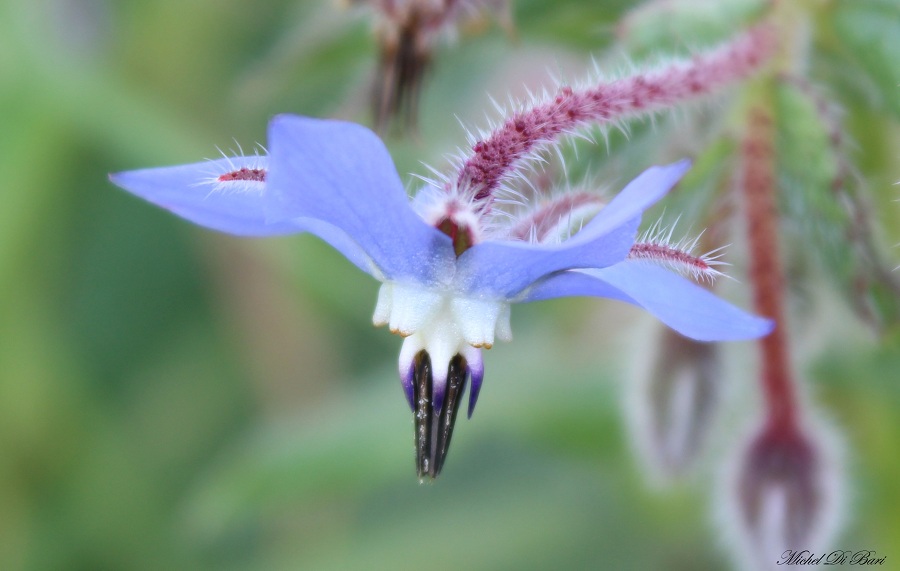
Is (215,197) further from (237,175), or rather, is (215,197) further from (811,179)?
(811,179)

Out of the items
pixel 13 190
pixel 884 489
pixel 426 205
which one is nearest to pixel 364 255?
pixel 426 205

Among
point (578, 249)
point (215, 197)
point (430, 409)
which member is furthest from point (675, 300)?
point (215, 197)

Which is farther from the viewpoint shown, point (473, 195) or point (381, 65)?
point (381, 65)

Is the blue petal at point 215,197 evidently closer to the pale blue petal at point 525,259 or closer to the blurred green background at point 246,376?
the pale blue petal at point 525,259

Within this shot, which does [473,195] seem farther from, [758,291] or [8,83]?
[8,83]

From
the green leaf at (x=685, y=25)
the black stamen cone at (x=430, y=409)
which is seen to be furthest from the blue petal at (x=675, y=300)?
the green leaf at (x=685, y=25)
